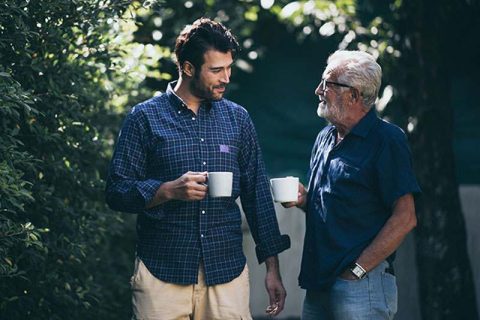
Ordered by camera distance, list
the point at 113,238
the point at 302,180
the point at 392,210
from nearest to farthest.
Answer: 1. the point at 392,210
2. the point at 113,238
3. the point at 302,180

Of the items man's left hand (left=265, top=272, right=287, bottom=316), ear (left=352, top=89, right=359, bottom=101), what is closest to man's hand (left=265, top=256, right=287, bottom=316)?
man's left hand (left=265, top=272, right=287, bottom=316)

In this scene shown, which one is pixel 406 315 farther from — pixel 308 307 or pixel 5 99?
pixel 5 99

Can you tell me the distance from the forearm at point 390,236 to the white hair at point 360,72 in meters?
0.54

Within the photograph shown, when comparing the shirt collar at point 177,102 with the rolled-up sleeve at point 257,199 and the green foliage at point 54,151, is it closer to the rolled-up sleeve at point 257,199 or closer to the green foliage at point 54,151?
the rolled-up sleeve at point 257,199

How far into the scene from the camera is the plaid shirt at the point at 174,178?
4.85 m

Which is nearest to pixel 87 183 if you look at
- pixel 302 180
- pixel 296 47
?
pixel 302 180

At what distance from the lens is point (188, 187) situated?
15.0 ft

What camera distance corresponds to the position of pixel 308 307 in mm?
4941

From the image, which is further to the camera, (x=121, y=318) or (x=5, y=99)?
(x=121, y=318)

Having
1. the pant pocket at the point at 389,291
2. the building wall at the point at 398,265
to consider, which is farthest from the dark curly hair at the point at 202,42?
the building wall at the point at 398,265

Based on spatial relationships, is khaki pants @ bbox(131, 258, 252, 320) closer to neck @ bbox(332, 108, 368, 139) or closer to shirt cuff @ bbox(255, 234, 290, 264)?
shirt cuff @ bbox(255, 234, 290, 264)

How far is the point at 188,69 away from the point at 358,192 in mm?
1024

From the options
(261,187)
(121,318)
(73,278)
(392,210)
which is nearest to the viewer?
(392,210)

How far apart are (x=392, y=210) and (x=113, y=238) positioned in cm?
366
